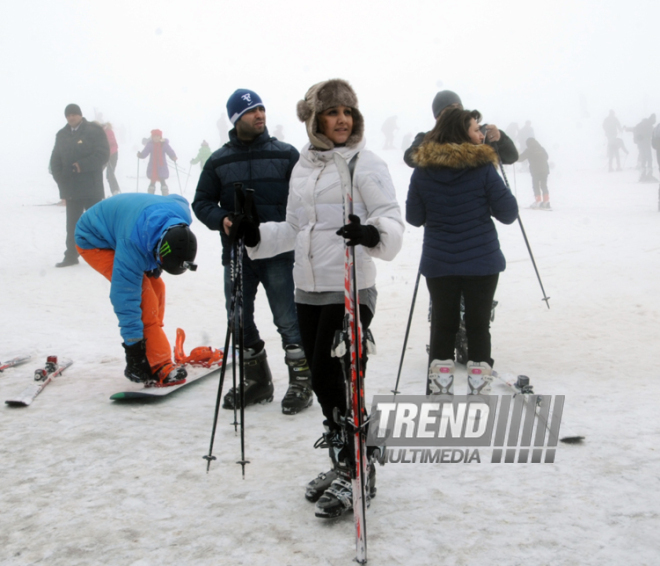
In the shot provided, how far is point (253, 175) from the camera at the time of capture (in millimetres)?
4184

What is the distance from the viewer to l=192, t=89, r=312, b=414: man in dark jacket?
13.7 feet

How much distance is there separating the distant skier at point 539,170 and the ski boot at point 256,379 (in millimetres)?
14199

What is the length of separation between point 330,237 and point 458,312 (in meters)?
1.54

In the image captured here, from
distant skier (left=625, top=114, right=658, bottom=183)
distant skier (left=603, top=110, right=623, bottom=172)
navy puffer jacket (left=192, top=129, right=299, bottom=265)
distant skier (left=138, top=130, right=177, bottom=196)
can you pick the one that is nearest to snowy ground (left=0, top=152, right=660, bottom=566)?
navy puffer jacket (left=192, top=129, right=299, bottom=265)

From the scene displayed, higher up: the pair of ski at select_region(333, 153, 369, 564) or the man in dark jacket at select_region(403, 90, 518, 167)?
the man in dark jacket at select_region(403, 90, 518, 167)

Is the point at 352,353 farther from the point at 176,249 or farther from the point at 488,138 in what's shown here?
the point at 488,138

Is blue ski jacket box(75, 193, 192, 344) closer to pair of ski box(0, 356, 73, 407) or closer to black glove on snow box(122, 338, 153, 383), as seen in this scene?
black glove on snow box(122, 338, 153, 383)

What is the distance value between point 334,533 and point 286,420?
5.10 feet

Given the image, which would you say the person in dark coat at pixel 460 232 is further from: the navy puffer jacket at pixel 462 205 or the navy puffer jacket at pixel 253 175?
the navy puffer jacket at pixel 253 175

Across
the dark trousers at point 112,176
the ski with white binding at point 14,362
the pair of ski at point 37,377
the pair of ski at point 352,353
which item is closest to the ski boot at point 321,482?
the pair of ski at point 352,353

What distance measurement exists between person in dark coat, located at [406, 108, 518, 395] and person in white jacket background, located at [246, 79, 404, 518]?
1157mm

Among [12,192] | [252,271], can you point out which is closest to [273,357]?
[252,271]

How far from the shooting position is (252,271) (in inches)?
169

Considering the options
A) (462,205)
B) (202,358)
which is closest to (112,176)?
(202,358)
